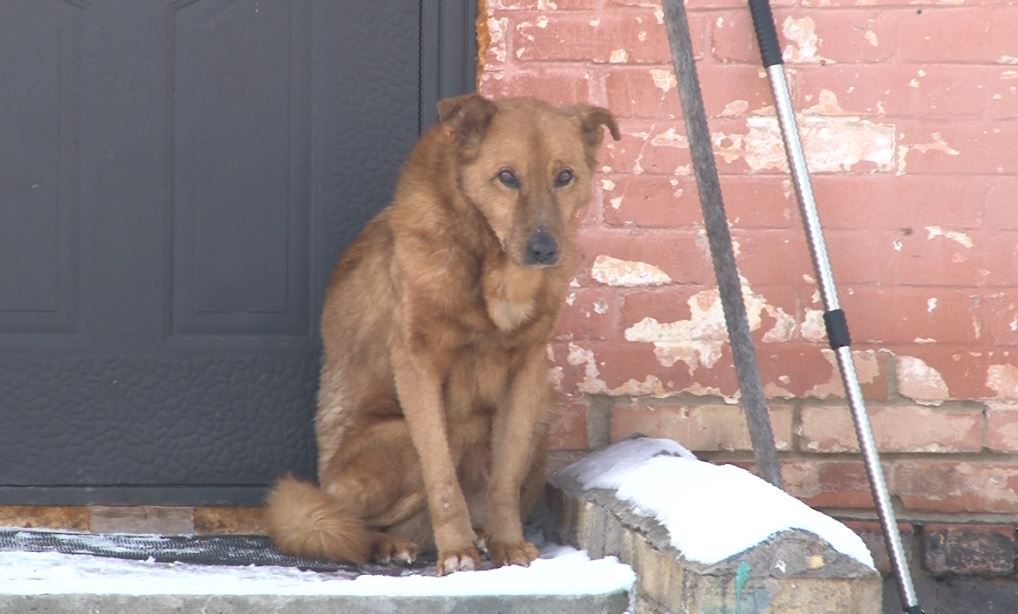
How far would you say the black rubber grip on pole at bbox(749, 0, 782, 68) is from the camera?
12.4 feet

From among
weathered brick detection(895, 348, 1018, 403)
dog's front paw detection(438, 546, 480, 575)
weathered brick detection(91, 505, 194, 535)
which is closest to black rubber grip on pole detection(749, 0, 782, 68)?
weathered brick detection(895, 348, 1018, 403)

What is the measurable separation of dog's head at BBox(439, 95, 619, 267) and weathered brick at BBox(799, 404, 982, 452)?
1018 millimetres

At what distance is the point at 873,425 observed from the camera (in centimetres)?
398

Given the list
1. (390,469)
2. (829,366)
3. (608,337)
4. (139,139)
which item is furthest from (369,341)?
(829,366)

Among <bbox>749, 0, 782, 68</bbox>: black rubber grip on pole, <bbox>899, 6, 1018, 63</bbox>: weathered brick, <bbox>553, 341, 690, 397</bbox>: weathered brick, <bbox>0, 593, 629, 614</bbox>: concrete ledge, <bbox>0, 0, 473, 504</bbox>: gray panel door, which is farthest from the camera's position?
<bbox>0, 0, 473, 504</bbox>: gray panel door

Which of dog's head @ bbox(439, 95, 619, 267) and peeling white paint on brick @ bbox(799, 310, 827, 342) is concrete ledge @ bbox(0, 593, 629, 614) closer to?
dog's head @ bbox(439, 95, 619, 267)

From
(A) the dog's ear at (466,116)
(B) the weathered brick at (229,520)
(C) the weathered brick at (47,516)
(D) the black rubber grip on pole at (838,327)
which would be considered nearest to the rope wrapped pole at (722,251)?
(D) the black rubber grip on pole at (838,327)

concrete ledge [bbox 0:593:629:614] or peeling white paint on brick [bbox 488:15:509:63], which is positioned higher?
peeling white paint on brick [bbox 488:15:509:63]

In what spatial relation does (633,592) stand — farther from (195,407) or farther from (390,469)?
(195,407)

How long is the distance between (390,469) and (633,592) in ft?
2.80

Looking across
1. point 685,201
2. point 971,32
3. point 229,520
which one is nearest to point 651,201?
point 685,201

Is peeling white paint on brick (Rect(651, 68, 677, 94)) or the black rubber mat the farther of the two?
peeling white paint on brick (Rect(651, 68, 677, 94))

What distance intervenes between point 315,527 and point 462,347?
1.86 feet

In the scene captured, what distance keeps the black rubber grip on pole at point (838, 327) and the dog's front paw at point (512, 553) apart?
957mm
